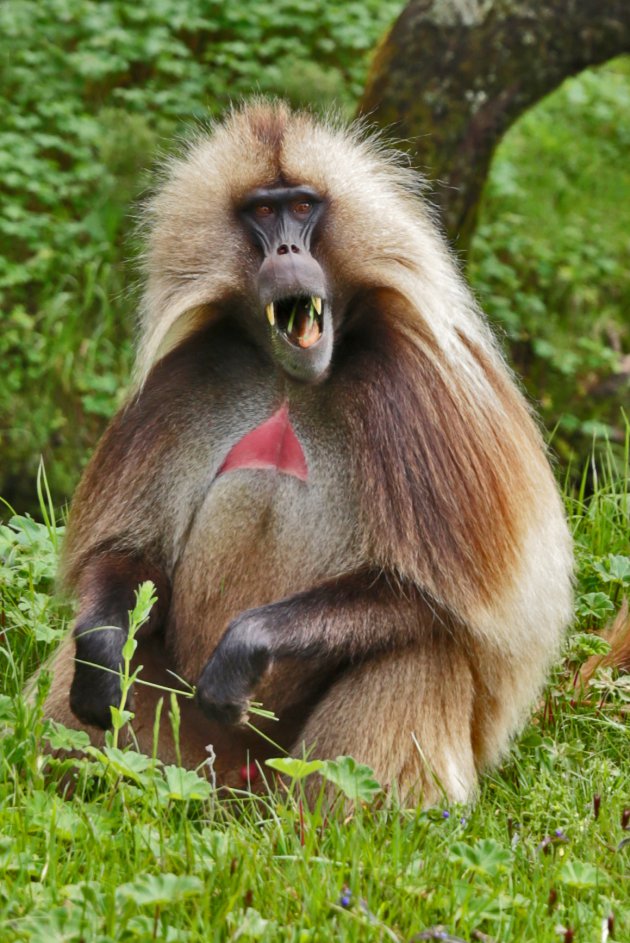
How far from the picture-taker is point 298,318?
3.45 metres

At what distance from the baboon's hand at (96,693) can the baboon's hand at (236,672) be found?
23cm

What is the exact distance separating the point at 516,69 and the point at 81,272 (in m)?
3.07

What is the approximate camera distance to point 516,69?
5.79m

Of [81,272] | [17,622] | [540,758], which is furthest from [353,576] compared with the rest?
[81,272]

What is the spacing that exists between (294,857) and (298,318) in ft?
4.36

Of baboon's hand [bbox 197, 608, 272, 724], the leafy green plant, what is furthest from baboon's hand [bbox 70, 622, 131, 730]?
the leafy green plant

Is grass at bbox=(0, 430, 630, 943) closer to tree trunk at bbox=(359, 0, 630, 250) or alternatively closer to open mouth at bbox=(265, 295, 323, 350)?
open mouth at bbox=(265, 295, 323, 350)

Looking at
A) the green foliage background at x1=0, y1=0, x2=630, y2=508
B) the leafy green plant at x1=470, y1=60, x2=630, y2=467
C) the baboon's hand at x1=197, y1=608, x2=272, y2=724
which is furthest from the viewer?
the leafy green plant at x1=470, y1=60, x2=630, y2=467

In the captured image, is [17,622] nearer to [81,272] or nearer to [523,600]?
[523,600]

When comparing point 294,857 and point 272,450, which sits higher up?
point 272,450

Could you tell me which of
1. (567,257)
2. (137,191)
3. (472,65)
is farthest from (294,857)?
(567,257)

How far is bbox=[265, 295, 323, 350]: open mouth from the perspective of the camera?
3379 mm

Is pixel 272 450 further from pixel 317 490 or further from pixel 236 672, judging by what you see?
pixel 236 672

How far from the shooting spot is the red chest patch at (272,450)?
11.7ft
